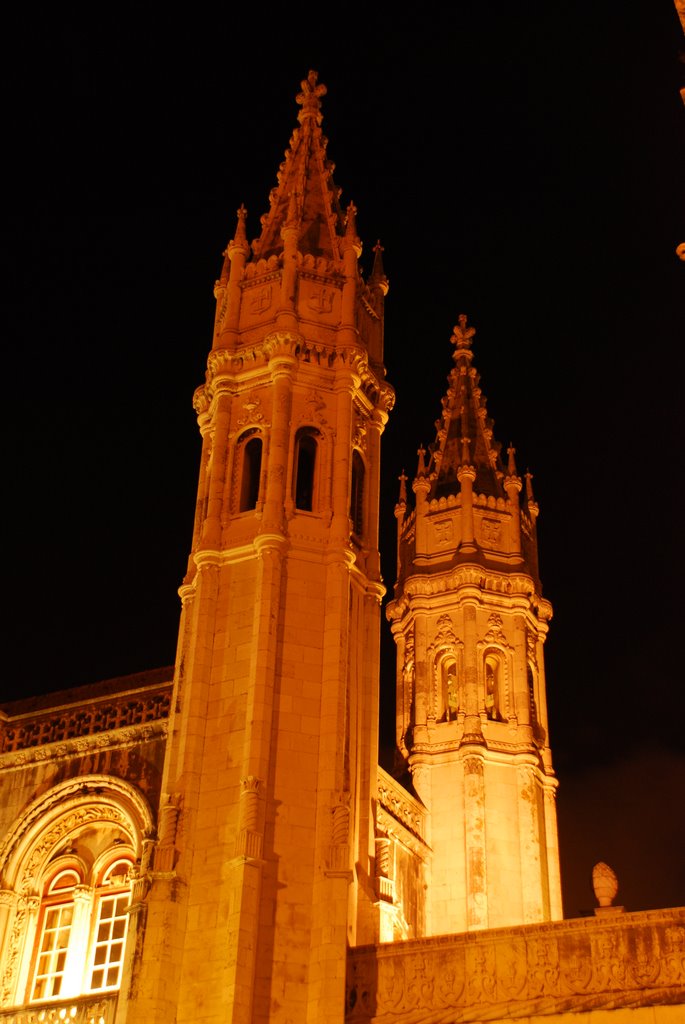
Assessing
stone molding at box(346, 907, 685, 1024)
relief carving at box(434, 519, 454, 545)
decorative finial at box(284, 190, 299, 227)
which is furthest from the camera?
relief carving at box(434, 519, 454, 545)

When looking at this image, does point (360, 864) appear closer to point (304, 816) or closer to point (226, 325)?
point (304, 816)

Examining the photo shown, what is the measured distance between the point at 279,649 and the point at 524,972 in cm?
654

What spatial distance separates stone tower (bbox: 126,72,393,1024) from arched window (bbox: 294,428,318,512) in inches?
1.6

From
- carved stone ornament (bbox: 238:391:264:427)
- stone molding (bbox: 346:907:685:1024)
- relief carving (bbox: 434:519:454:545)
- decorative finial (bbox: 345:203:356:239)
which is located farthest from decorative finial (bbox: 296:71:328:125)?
stone molding (bbox: 346:907:685:1024)

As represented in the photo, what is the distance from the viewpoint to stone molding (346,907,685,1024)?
19922 millimetres

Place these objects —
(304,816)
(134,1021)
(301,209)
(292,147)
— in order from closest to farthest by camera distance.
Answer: (134,1021)
(304,816)
(301,209)
(292,147)

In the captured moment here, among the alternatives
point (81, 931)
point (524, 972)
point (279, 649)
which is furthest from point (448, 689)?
point (524, 972)

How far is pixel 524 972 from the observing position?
812 inches

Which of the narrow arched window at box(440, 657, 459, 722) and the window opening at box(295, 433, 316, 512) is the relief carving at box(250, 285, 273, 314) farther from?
the narrow arched window at box(440, 657, 459, 722)

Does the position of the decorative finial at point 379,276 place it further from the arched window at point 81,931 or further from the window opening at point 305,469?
the arched window at point 81,931

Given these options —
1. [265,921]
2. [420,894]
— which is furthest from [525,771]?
[265,921]

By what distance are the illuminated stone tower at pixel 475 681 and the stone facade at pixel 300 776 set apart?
0.26 feet

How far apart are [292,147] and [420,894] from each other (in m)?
16.8

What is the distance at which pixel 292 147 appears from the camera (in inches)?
1247
